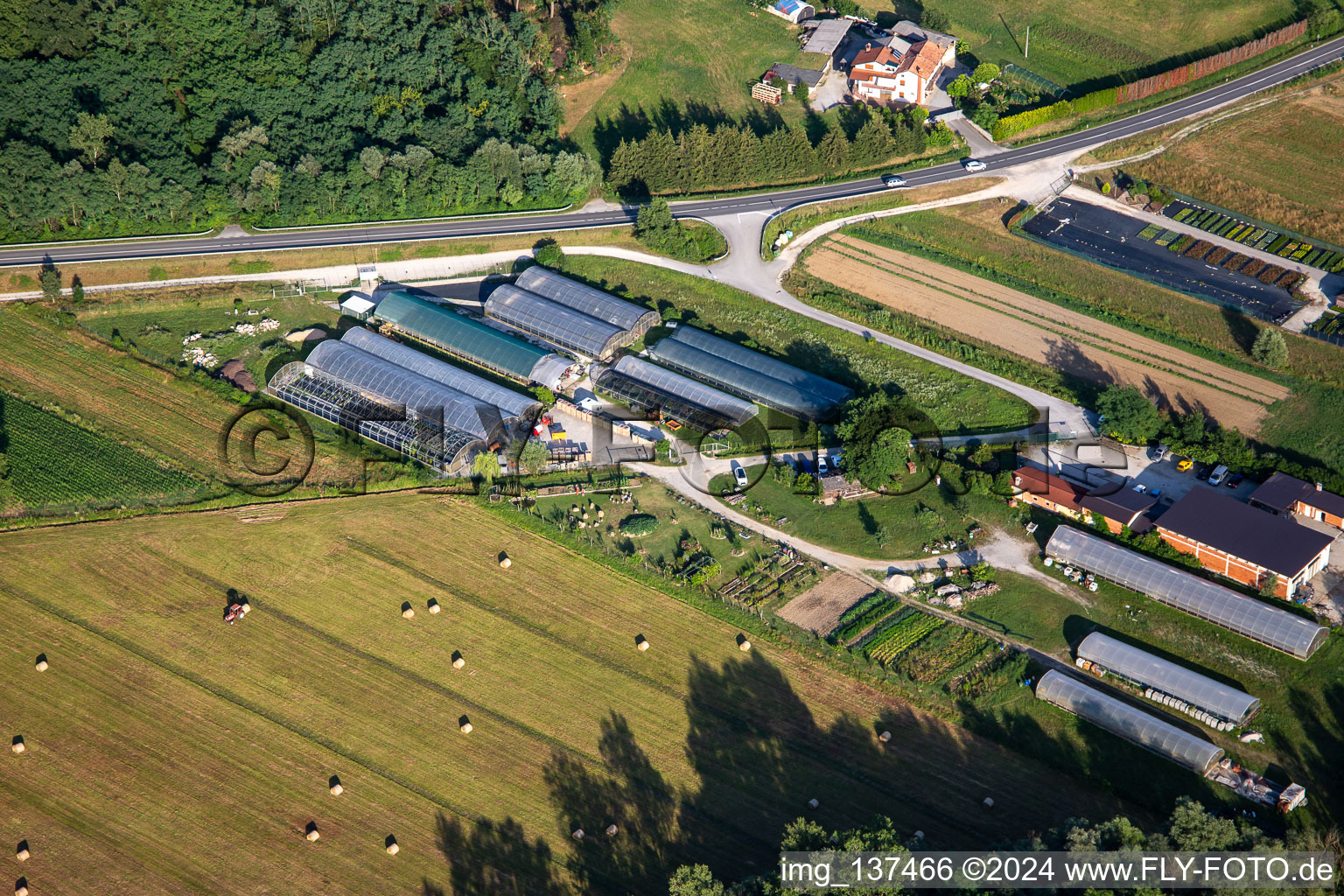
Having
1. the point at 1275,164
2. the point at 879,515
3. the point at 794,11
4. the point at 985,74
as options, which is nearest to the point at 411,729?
the point at 879,515

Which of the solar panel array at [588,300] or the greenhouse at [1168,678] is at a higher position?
the solar panel array at [588,300]

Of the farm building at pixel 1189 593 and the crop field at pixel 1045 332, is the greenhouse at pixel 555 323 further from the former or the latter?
the farm building at pixel 1189 593

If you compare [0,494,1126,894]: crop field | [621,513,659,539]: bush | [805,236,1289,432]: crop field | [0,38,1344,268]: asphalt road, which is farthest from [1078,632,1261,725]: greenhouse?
[0,38,1344,268]: asphalt road

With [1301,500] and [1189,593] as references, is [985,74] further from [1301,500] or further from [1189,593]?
[1189,593]

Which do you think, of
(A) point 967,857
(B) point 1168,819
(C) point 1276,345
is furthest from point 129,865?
(C) point 1276,345

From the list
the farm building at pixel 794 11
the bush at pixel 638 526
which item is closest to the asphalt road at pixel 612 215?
the farm building at pixel 794 11

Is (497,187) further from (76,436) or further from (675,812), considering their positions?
(675,812)
